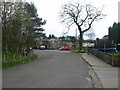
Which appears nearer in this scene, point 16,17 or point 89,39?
point 16,17

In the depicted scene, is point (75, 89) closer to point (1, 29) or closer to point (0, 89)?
point (0, 89)

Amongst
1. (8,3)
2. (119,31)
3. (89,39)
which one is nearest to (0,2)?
(8,3)

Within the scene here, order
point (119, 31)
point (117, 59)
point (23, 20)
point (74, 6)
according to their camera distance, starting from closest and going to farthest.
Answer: point (117, 59) < point (23, 20) < point (74, 6) < point (119, 31)

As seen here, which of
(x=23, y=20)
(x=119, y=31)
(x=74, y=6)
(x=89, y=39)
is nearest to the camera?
(x=23, y=20)

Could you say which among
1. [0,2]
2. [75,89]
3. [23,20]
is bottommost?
[75,89]

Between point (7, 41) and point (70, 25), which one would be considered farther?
point (70, 25)

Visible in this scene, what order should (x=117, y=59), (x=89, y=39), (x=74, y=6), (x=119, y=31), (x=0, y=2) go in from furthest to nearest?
(x=89, y=39), (x=119, y=31), (x=74, y=6), (x=0, y=2), (x=117, y=59)

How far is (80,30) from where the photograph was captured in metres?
51.3

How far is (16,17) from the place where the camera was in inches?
800

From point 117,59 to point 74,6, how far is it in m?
34.4

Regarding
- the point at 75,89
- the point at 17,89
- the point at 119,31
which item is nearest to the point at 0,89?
the point at 17,89

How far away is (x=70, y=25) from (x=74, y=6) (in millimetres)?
4890

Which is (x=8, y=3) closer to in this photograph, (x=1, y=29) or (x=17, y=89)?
(x=1, y=29)

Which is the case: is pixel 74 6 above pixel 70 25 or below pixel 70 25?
above
